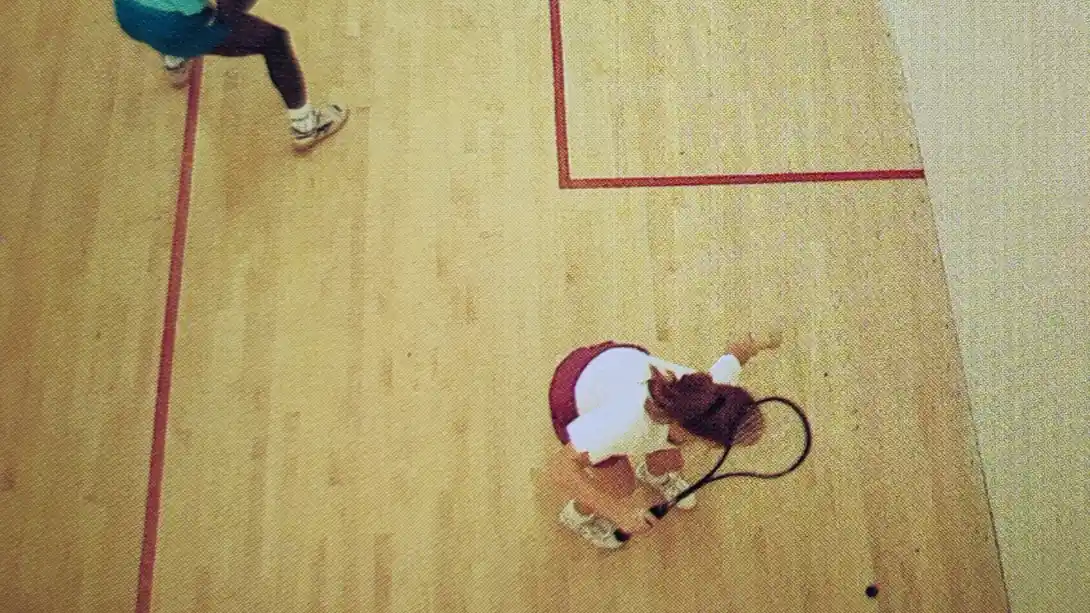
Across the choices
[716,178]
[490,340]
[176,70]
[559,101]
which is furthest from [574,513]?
[176,70]

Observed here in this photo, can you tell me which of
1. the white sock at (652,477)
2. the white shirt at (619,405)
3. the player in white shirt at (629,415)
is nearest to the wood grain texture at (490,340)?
the white sock at (652,477)

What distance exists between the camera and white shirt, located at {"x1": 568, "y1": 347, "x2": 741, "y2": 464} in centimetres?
181

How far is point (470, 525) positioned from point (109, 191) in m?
1.58

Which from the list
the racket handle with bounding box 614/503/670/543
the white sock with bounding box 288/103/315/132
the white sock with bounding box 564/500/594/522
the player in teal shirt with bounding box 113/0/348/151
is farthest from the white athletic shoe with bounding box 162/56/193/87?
the racket handle with bounding box 614/503/670/543

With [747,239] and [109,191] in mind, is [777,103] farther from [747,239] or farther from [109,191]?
[109,191]

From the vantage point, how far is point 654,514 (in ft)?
7.00

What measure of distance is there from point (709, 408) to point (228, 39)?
1707 mm

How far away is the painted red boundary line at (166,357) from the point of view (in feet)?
7.69

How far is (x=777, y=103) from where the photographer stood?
2.95 metres

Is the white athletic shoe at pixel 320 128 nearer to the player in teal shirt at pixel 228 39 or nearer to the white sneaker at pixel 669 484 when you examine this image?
the player in teal shirt at pixel 228 39

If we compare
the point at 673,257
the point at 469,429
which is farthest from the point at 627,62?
the point at 469,429

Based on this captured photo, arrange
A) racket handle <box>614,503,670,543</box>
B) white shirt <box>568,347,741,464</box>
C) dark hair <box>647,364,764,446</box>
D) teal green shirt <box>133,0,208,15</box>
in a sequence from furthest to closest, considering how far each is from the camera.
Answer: teal green shirt <box>133,0,208,15</box>, racket handle <box>614,503,670,543</box>, white shirt <box>568,347,741,464</box>, dark hair <box>647,364,764,446</box>

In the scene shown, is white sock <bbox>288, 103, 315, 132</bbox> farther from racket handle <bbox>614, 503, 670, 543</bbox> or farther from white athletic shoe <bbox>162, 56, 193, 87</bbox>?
racket handle <bbox>614, 503, 670, 543</bbox>

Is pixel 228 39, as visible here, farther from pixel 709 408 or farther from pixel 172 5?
pixel 709 408
